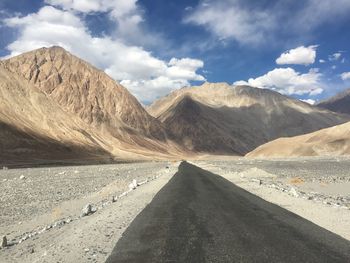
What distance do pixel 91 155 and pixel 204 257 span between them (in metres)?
115

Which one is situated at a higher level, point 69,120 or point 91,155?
point 69,120

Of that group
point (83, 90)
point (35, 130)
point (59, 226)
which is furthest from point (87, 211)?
point (83, 90)

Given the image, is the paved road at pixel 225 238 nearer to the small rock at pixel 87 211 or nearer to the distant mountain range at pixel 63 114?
the small rock at pixel 87 211

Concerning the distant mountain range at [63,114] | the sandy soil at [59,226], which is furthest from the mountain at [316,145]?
the sandy soil at [59,226]

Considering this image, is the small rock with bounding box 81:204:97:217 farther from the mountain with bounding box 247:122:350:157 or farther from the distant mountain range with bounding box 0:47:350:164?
the mountain with bounding box 247:122:350:157

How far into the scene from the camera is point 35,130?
113 metres

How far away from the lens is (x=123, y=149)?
154750 mm

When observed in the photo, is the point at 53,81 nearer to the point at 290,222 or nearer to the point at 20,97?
the point at 20,97

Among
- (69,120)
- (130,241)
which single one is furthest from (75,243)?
(69,120)

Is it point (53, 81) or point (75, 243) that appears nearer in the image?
point (75, 243)

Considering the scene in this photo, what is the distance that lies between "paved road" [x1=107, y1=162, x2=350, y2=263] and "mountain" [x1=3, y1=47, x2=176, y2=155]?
145m

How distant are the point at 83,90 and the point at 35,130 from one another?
6503 cm

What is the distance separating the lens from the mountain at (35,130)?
98375 mm

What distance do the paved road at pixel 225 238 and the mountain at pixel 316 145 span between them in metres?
137
